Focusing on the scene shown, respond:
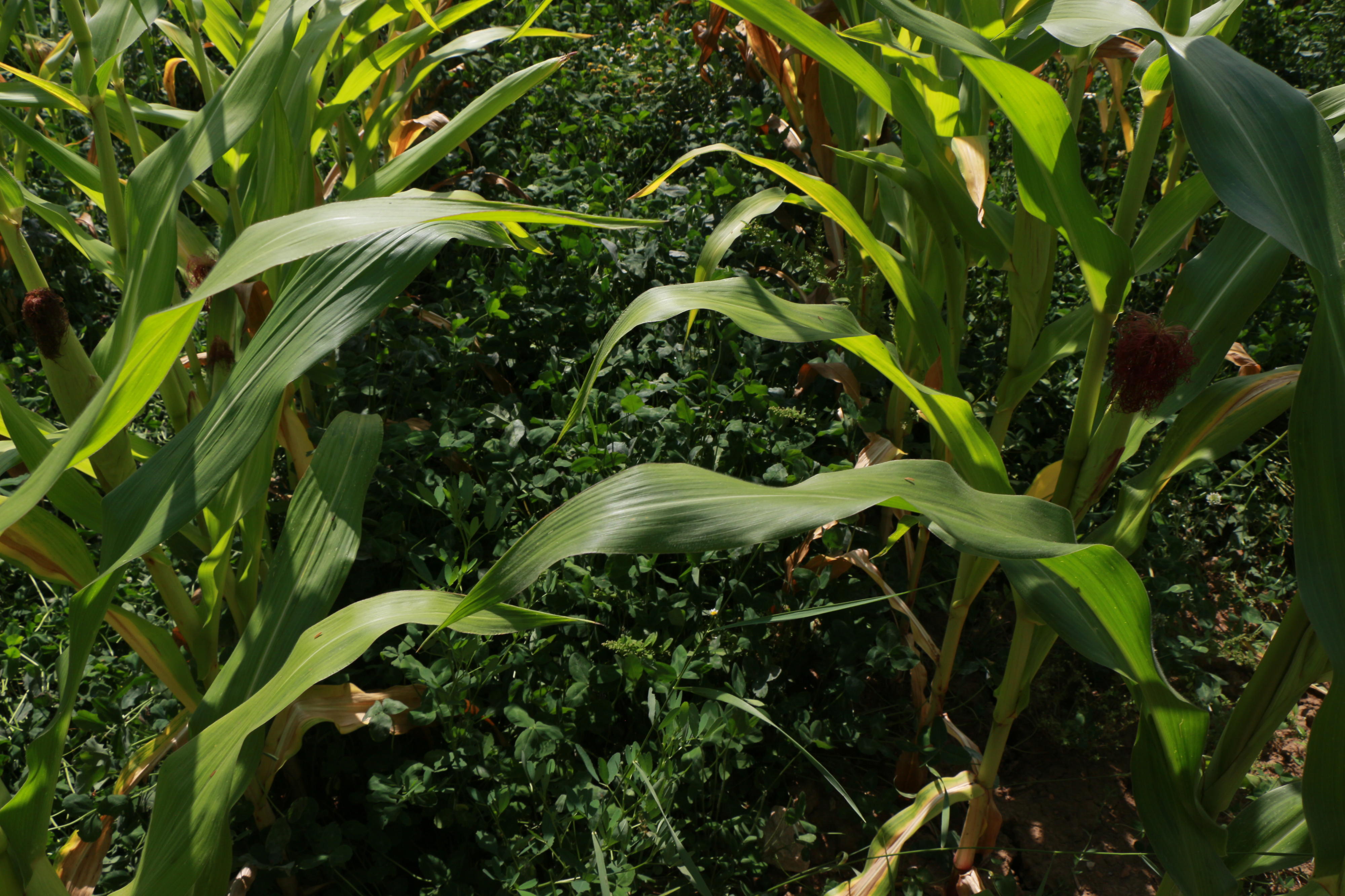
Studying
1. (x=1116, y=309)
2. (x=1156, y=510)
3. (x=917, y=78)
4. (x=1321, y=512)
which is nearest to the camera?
(x=1321, y=512)

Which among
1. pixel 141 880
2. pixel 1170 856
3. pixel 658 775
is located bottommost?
pixel 658 775

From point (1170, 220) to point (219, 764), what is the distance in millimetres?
1159

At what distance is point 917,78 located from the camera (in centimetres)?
120

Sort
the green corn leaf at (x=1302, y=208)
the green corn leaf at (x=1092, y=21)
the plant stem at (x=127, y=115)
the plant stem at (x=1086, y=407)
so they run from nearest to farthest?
the green corn leaf at (x=1302, y=208)
the green corn leaf at (x=1092, y=21)
the plant stem at (x=1086, y=407)
the plant stem at (x=127, y=115)

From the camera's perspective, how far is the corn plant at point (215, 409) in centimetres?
84

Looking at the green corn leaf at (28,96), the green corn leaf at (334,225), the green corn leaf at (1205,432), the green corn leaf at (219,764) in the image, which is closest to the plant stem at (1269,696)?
the green corn leaf at (1205,432)

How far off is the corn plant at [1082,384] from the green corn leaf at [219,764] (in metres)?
0.16

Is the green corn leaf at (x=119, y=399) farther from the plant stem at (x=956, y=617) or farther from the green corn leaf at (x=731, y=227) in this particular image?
the plant stem at (x=956, y=617)

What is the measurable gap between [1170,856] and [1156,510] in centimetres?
117

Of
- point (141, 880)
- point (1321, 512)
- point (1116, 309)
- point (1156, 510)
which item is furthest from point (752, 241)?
point (141, 880)

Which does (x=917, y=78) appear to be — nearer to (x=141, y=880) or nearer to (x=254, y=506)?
(x=254, y=506)

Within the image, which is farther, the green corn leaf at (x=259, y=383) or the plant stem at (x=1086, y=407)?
the plant stem at (x=1086, y=407)

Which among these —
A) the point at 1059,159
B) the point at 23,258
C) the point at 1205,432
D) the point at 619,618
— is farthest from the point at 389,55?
the point at 1205,432

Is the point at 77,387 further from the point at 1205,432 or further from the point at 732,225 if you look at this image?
the point at 1205,432
